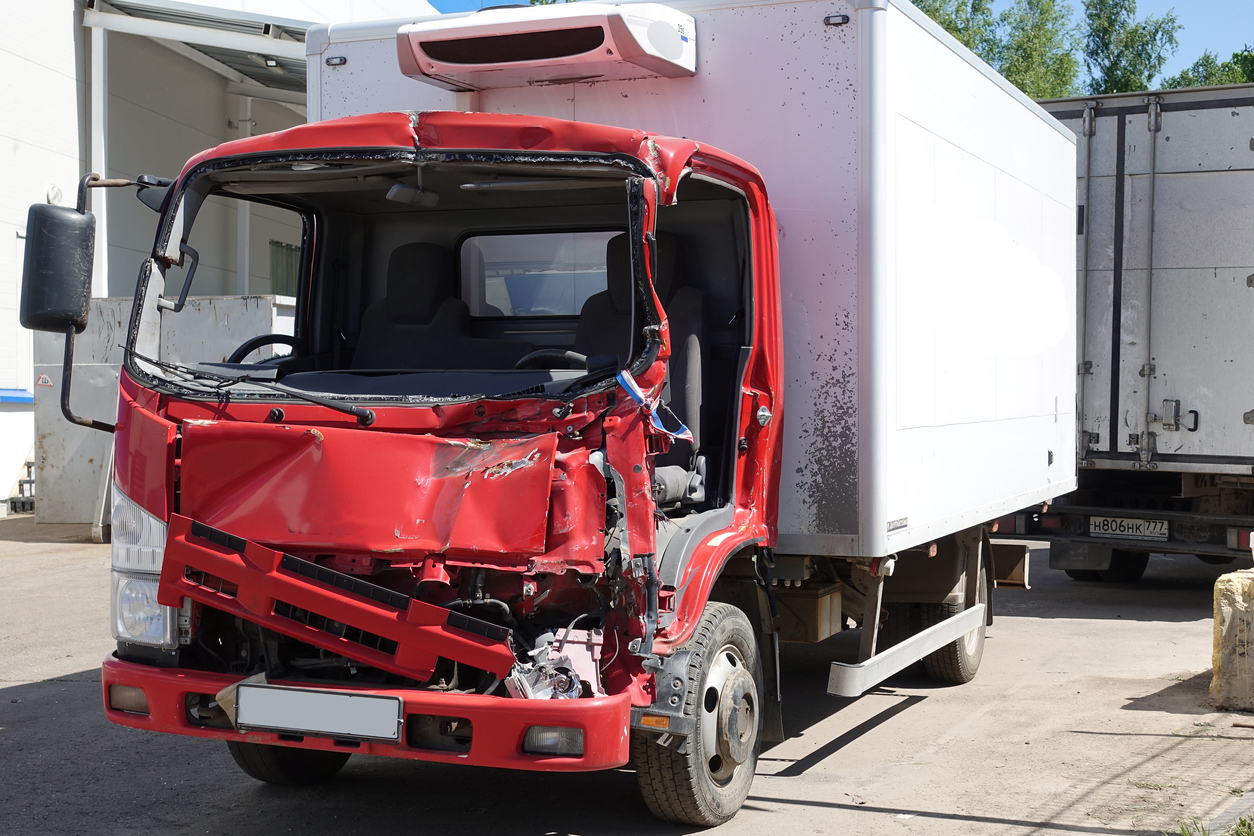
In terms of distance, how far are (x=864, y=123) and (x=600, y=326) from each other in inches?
55.0

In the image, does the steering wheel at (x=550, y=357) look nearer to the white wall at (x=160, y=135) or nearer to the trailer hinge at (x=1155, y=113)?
the trailer hinge at (x=1155, y=113)

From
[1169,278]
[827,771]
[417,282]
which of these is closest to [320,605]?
[417,282]

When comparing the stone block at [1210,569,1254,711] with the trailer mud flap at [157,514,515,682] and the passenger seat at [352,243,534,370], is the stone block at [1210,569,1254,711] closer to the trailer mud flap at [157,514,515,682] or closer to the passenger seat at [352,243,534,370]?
the passenger seat at [352,243,534,370]

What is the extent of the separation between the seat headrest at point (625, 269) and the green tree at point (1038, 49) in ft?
143

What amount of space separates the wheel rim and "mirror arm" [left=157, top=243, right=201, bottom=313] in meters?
2.38

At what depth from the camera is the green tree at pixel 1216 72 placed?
1666 inches

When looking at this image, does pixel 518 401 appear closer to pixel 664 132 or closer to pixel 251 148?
pixel 251 148

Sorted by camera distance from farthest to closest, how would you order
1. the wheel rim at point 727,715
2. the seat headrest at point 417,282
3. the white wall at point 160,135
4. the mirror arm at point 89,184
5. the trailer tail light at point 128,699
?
the white wall at point 160,135
the seat headrest at point 417,282
the wheel rim at point 727,715
the mirror arm at point 89,184
the trailer tail light at point 128,699

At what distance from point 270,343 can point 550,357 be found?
5.33 ft

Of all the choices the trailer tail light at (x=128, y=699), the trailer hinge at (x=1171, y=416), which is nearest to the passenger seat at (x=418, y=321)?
the trailer tail light at (x=128, y=699)

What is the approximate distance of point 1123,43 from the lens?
1864 inches

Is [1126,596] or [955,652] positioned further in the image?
[1126,596]

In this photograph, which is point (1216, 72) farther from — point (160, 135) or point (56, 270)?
point (56, 270)

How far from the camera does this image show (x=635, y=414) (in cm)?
436
